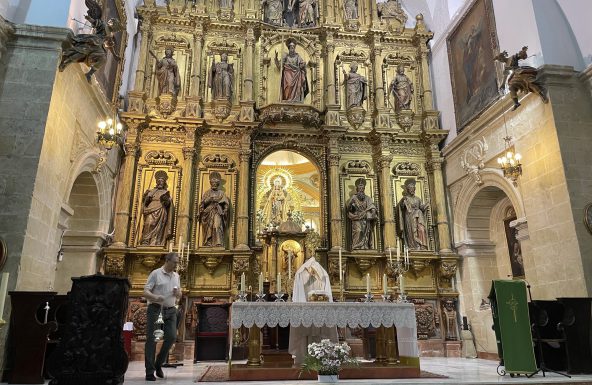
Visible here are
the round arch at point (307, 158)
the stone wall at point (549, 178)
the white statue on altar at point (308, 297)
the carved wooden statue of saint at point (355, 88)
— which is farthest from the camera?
the carved wooden statue of saint at point (355, 88)

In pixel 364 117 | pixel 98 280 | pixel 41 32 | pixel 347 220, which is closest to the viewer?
pixel 98 280

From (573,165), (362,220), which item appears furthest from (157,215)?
(573,165)

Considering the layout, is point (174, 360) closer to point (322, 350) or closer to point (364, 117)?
point (322, 350)

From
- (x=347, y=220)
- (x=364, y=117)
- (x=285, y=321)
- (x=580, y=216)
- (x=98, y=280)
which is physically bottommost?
(x=285, y=321)

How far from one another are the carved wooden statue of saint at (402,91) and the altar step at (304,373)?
27.8 feet

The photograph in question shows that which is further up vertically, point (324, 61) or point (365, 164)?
point (324, 61)

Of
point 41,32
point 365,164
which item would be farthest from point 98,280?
point 365,164

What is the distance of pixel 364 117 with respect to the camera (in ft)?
41.9

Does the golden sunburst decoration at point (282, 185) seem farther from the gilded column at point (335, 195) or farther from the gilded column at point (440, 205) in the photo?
the gilded column at point (440, 205)

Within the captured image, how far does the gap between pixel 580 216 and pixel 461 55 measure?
230 inches

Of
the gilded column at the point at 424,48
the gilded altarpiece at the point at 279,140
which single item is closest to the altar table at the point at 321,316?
the gilded altarpiece at the point at 279,140

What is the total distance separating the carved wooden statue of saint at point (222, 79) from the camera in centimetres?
1241

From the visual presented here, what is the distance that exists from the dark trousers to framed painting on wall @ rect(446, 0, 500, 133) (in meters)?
8.21

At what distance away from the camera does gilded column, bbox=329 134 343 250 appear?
37.1 feet
